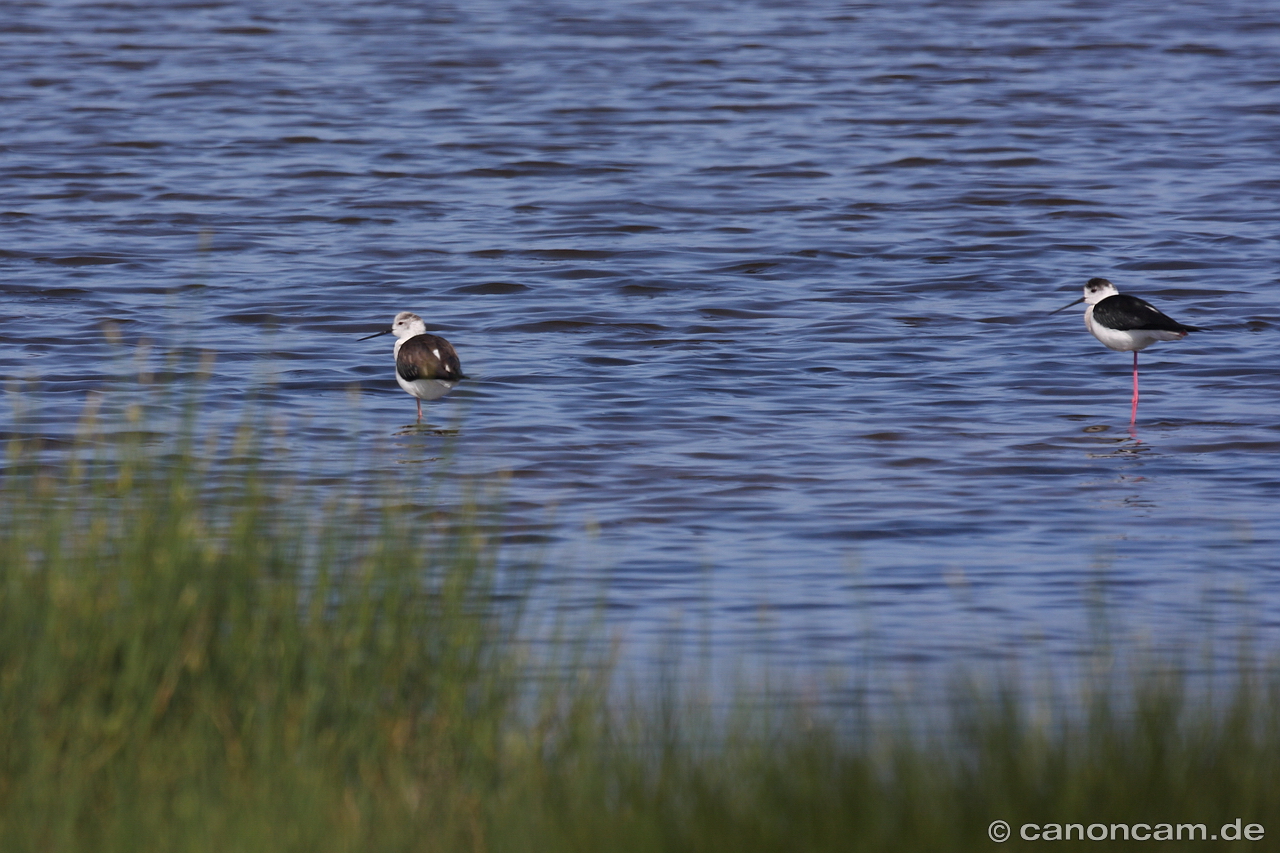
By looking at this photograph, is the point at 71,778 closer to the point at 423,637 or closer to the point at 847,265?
the point at 423,637

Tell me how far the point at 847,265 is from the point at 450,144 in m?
8.73

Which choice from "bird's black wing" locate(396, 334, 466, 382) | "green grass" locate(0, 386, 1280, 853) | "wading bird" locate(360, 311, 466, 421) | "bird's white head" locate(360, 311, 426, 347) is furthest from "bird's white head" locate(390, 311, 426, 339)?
"green grass" locate(0, 386, 1280, 853)

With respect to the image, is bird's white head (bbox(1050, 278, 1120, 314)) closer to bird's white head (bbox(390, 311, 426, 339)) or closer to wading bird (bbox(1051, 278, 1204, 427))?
wading bird (bbox(1051, 278, 1204, 427))

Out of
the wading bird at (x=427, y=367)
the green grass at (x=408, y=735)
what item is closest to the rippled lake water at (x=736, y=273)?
the wading bird at (x=427, y=367)

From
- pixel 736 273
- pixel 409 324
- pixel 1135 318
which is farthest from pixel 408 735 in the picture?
pixel 736 273

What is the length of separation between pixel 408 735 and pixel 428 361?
282 inches

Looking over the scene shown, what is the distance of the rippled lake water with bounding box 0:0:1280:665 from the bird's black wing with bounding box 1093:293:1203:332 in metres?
0.50

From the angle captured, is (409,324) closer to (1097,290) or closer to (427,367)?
(427,367)

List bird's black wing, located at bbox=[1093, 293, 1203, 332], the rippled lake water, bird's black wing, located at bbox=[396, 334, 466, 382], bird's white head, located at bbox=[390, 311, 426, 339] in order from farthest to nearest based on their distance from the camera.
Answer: bird's white head, located at bbox=[390, 311, 426, 339] < bird's black wing, located at bbox=[1093, 293, 1203, 332] < bird's black wing, located at bbox=[396, 334, 466, 382] < the rippled lake water

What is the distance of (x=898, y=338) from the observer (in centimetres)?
1559

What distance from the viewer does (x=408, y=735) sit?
5738 millimetres

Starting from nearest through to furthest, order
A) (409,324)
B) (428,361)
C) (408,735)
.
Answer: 1. (408,735)
2. (428,361)
3. (409,324)

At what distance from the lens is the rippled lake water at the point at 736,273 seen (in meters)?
9.34

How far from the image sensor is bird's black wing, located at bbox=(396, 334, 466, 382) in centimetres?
1273
